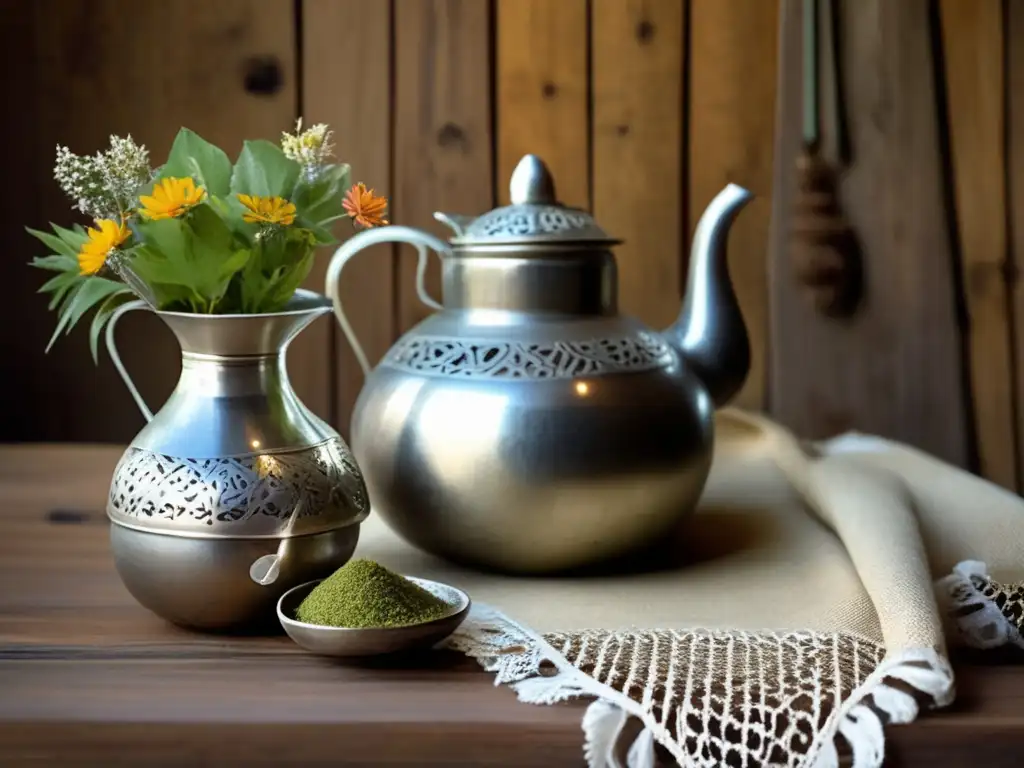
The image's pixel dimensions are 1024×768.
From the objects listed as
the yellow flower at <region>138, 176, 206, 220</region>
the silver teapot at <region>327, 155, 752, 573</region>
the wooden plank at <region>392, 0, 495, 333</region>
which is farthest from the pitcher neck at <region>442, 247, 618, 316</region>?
the wooden plank at <region>392, 0, 495, 333</region>

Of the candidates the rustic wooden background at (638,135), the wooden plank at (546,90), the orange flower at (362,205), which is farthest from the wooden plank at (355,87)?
the orange flower at (362,205)

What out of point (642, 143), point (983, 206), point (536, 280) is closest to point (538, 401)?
point (536, 280)

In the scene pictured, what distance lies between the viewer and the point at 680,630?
0.59 meters

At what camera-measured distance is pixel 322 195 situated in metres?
0.62

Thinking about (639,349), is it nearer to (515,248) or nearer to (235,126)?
(515,248)

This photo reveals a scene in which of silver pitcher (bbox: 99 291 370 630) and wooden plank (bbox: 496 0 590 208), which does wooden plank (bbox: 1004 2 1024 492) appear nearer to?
wooden plank (bbox: 496 0 590 208)

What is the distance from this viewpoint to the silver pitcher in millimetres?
566

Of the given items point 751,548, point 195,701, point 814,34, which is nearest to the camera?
point 195,701

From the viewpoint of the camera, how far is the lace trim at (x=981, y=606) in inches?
23.8

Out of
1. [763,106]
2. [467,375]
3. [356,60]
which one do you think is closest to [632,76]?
[763,106]

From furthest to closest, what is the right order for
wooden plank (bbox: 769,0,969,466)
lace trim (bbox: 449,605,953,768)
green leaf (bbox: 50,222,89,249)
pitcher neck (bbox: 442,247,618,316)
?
wooden plank (bbox: 769,0,969,466)
pitcher neck (bbox: 442,247,618,316)
green leaf (bbox: 50,222,89,249)
lace trim (bbox: 449,605,953,768)

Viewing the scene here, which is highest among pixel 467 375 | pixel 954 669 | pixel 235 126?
pixel 235 126

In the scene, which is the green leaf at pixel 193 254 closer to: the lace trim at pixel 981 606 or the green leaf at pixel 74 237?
the green leaf at pixel 74 237

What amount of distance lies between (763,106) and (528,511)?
2.54ft
